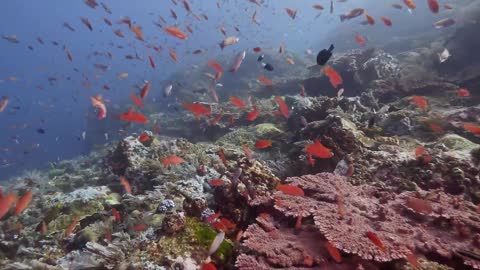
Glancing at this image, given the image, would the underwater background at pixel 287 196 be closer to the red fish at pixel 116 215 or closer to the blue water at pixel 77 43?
the red fish at pixel 116 215

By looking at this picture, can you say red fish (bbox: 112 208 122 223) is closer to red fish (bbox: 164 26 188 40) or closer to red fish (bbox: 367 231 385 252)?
red fish (bbox: 367 231 385 252)

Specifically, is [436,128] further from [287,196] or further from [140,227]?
[140,227]

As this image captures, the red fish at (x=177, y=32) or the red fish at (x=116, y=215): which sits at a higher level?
the red fish at (x=177, y=32)

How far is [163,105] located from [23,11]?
167m

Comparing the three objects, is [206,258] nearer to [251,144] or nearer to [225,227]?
[225,227]

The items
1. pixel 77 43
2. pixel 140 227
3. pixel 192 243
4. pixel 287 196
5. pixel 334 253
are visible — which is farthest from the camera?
pixel 77 43

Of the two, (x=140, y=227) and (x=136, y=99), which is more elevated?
(x=136, y=99)

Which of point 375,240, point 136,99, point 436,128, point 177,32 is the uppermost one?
point 177,32

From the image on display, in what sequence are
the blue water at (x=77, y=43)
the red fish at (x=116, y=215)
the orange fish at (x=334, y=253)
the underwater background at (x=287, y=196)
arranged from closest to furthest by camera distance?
the orange fish at (x=334, y=253), the underwater background at (x=287, y=196), the red fish at (x=116, y=215), the blue water at (x=77, y=43)

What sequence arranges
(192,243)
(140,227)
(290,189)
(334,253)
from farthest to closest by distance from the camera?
1. (140,227)
2. (290,189)
3. (192,243)
4. (334,253)

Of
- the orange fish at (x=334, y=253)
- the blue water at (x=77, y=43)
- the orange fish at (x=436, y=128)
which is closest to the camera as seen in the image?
the orange fish at (x=334, y=253)

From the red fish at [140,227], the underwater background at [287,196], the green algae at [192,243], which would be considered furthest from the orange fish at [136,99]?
the green algae at [192,243]

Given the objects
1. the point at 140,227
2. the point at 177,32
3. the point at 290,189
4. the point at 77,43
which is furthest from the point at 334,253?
the point at 77,43

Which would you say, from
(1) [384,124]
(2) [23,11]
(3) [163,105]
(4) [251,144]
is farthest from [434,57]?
(2) [23,11]
